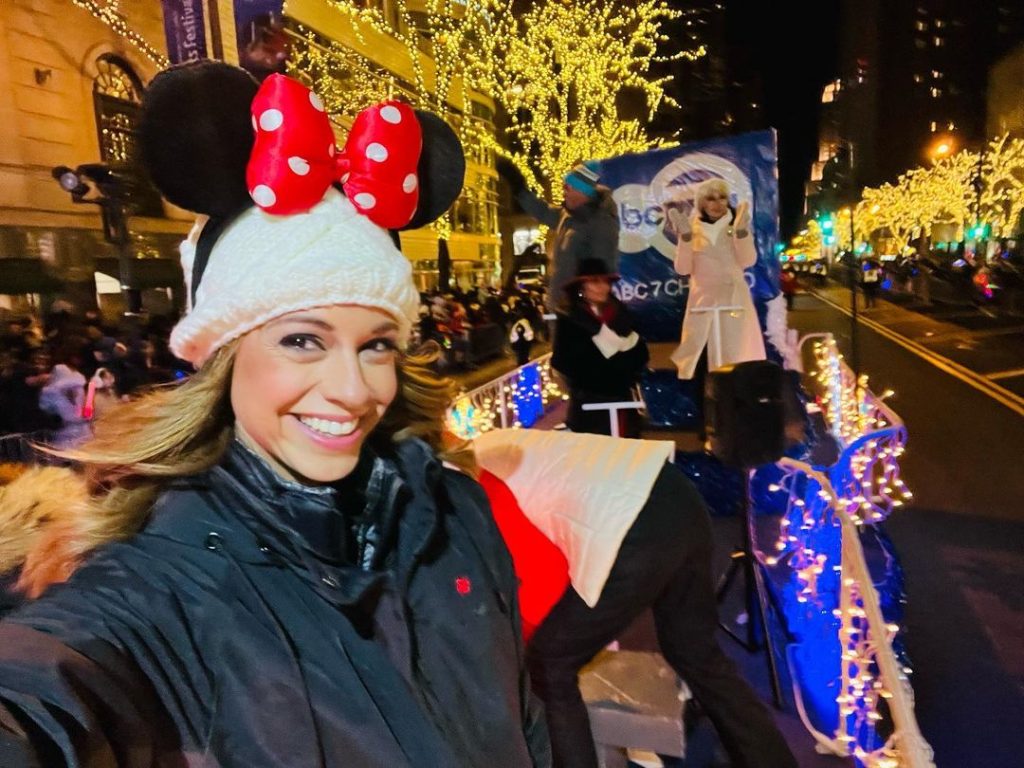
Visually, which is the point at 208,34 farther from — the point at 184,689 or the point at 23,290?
the point at 23,290

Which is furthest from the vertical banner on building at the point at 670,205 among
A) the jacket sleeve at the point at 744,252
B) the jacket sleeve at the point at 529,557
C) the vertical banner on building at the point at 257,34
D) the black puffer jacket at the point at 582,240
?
the jacket sleeve at the point at 529,557

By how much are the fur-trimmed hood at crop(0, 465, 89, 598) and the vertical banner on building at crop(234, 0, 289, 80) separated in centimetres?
210

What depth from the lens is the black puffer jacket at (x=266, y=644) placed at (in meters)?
0.94

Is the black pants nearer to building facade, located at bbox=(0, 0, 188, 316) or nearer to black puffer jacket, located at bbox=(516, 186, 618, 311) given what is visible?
black puffer jacket, located at bbox=(516, 186, 618, 311)

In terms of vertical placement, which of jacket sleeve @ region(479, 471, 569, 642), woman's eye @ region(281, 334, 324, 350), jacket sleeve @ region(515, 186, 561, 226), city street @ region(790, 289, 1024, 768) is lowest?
city street @ region(790, 289, 1024, 768)

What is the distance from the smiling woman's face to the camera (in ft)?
4.14

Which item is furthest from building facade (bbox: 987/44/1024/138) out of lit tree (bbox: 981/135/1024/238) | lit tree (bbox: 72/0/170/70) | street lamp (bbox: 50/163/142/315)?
street lamp (bbox: 50/163/142/315)

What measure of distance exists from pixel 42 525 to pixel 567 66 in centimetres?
1900

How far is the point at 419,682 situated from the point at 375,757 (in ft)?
0.49

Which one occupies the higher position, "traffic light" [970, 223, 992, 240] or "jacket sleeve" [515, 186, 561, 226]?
"traffic light" [970, 223, 992, 240]

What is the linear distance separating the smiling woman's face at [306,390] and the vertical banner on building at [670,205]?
6.69 m

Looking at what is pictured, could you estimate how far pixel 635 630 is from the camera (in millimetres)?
4039

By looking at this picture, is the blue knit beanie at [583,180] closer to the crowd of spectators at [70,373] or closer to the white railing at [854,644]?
the white railing at [854,644]

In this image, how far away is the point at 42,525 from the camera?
1592mm
